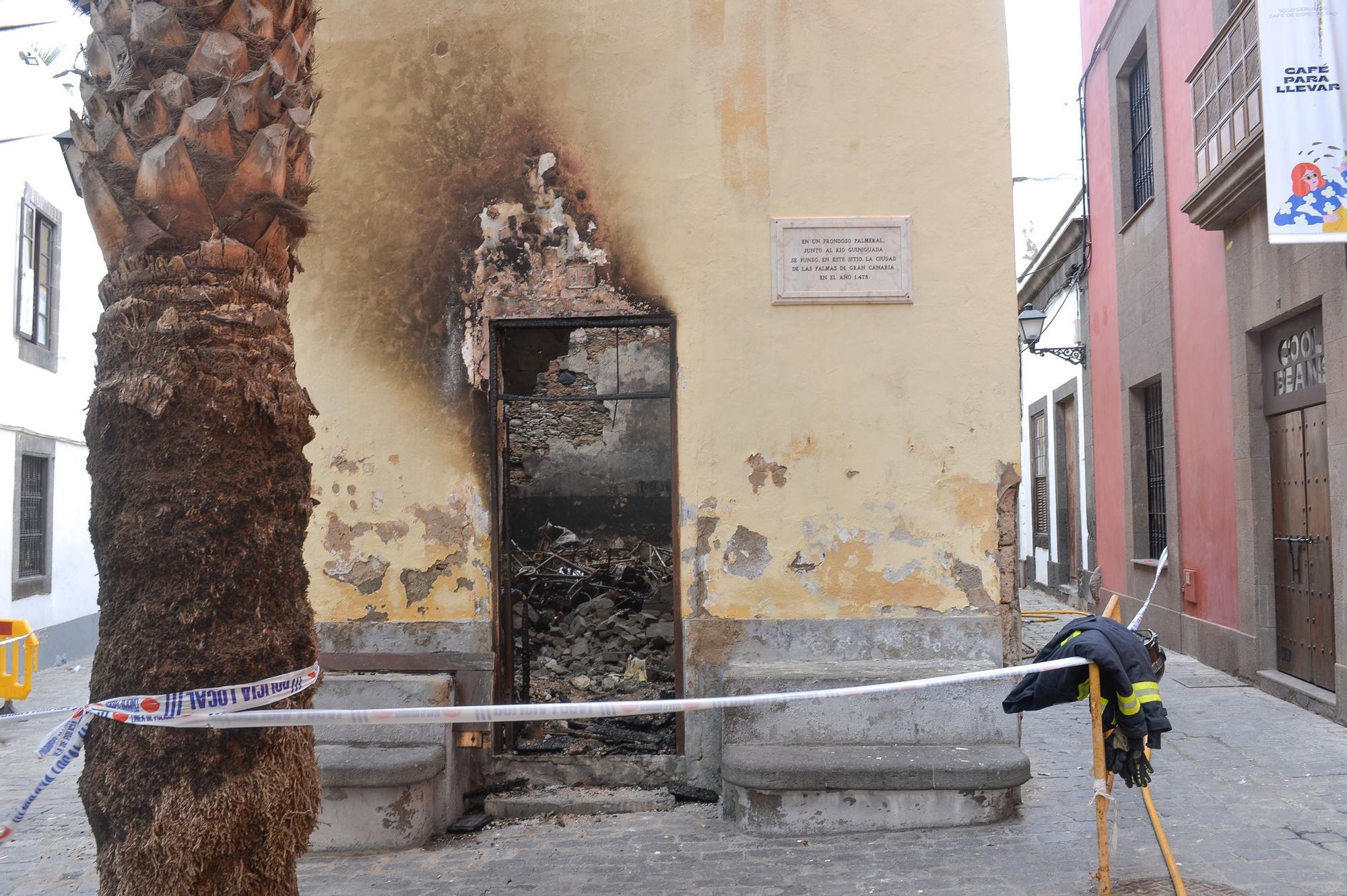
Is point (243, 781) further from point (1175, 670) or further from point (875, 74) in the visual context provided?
point (1175, 670)

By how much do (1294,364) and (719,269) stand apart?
18.4 feet

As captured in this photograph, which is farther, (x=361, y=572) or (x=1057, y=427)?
(x=1057, y=427)

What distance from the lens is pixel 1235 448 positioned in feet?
31.1

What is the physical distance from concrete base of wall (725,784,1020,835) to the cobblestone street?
7 centimetres

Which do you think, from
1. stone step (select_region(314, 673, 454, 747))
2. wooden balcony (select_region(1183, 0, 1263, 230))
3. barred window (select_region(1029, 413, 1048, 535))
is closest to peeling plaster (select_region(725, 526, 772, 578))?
stone step (select_region(314, 673, 454, 747))

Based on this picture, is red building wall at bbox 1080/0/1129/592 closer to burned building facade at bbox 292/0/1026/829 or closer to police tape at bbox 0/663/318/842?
burned building facade at bbox 292/0/1026/829

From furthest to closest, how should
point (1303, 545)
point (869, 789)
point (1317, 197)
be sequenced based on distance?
point (1303, 545), point (1317, 197), point (869, 789)

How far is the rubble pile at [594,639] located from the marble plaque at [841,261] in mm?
2670

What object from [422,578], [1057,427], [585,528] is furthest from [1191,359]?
[422,578]

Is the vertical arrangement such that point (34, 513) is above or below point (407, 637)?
above

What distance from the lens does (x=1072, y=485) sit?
18.2m

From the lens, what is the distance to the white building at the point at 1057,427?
1647 centimetres

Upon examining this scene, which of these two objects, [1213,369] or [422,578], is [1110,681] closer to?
[422,578]

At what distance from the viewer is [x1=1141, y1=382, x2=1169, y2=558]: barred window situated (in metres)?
12.6
